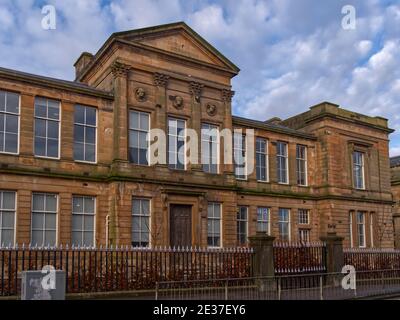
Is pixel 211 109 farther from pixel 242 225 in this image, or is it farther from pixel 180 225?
pixel 242 225

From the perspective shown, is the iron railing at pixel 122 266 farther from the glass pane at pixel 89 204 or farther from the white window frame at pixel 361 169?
the white window frame at pixel 361 169

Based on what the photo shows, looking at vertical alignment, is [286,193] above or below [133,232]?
above

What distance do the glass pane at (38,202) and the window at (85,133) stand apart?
2.63 meters

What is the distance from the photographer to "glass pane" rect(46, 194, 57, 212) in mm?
22413

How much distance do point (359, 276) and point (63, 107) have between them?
54.4 feet

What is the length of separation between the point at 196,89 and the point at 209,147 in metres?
3.45

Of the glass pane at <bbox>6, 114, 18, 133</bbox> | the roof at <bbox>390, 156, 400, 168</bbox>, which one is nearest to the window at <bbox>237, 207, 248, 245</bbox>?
the glass pane at <bbox>6, 114, 18, 133</bbox>

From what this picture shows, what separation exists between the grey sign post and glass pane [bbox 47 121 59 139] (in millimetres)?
12369

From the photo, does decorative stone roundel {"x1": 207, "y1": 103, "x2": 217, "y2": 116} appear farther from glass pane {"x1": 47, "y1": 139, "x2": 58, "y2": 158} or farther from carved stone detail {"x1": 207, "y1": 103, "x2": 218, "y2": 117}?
glass pane {"x1": 47, "y1": 139, "x2": 58, "y2": 158}

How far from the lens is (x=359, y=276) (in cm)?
2256

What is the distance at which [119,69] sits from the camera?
24.5 meters

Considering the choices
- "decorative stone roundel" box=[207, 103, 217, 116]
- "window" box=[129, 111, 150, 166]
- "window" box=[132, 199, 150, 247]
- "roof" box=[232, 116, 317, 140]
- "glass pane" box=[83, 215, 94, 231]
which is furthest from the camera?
"roof" box=[232, 116, 317, 140]

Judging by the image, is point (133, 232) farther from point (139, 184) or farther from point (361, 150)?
point (361, 150)
